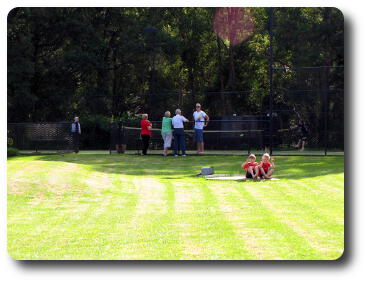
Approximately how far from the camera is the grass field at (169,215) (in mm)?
7383

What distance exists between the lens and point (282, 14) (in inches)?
1315

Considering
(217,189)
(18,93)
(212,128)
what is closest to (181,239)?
(217,189)

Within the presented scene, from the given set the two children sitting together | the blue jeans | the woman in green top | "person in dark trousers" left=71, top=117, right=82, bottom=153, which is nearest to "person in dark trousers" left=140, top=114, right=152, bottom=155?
the woman in green top

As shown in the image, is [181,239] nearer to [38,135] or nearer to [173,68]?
[38,135]

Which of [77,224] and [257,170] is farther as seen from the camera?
[257,170]

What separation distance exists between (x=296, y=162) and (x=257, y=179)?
17.3 ft

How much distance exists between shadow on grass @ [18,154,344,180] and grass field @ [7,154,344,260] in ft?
0.32

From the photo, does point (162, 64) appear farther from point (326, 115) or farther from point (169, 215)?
point (169, 215)

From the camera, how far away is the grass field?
24.2 feet

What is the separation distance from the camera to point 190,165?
2000 centimetres

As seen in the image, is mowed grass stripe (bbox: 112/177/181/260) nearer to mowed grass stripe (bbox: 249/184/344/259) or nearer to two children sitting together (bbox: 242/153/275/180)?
mowed grass stripe (bbox: 249/184/344/259)

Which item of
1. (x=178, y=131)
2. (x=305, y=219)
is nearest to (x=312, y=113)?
(x=178, y=131)

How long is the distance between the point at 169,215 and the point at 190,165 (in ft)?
32.2

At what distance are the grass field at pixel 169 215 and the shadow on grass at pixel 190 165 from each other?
0.10 m
